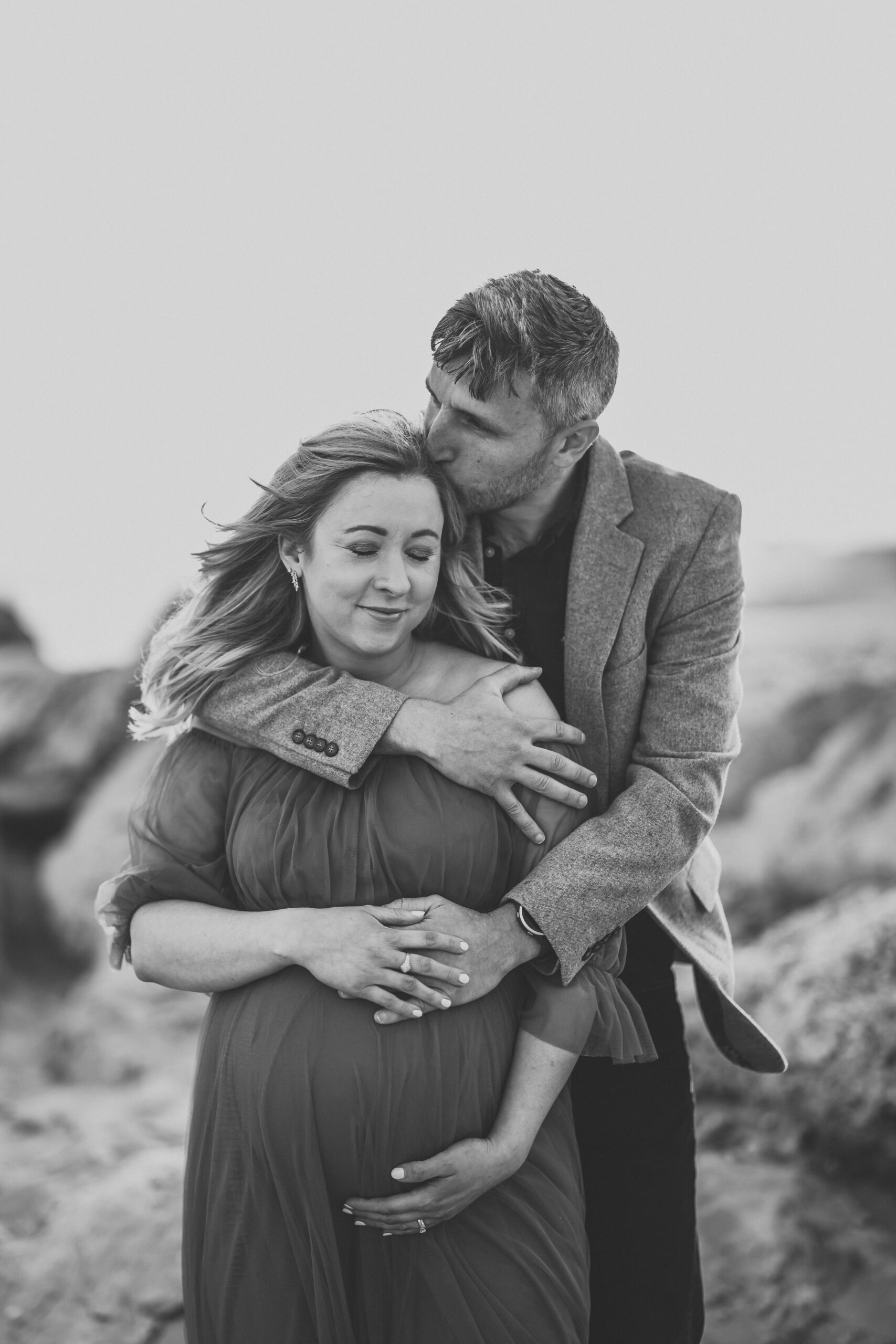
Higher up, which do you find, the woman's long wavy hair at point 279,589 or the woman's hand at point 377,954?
the woman's long wavy hair at point 279,589

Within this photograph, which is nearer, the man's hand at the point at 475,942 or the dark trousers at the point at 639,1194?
the man's hand at the point at 475,942

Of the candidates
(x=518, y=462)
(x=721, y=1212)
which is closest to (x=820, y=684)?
(x=721, y=1212)

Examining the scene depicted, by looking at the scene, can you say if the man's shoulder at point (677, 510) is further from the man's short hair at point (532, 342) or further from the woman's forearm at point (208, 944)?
the woman's forearm at point (208, 944)

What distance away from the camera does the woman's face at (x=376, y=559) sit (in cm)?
187

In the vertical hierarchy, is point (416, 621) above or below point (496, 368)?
below

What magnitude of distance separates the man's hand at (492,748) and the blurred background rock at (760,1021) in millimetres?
1516

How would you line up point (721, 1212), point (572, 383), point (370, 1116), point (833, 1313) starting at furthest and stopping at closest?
point (721, 1212), point (833, 1313), point (572, 383), point (370, 1116)

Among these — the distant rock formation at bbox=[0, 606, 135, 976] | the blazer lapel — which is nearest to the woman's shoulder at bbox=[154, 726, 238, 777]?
the blazer lapel

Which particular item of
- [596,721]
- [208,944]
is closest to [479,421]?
[596,721]

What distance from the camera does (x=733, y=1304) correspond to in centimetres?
268

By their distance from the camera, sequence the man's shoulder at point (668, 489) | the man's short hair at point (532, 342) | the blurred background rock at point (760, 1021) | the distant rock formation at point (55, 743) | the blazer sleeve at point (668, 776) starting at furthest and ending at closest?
1. the distant rock formation at point (55, 743)
2. the blurred background rock at point (760, 1021)
3. the man's shoulder at point (668, 489)
4. the man's short hair at point (532, 342)
5. the blazer sleeve at point (668, 776)

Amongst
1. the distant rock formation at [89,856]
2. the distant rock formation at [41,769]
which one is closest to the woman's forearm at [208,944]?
the distant rock formation at [89,856]

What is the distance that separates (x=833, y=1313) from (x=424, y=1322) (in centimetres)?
130

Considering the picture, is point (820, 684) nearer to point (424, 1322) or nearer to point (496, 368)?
point (496, 368)
